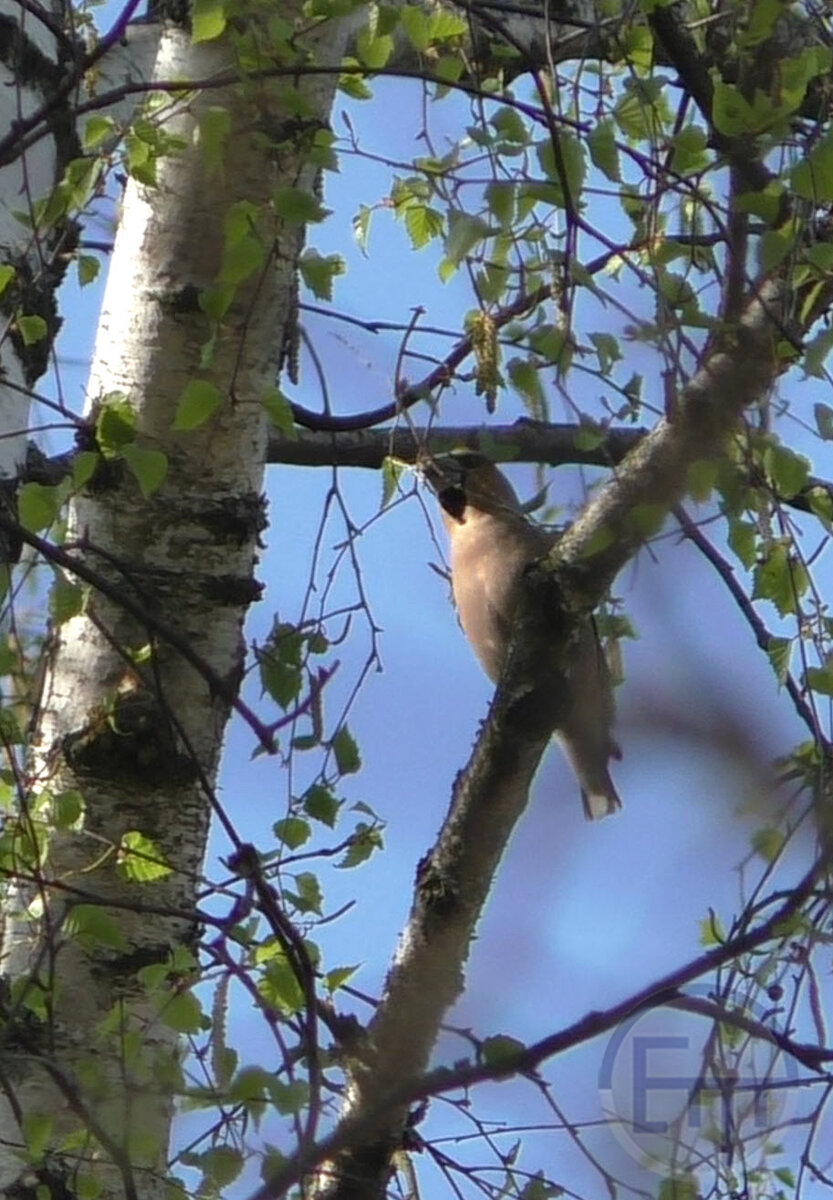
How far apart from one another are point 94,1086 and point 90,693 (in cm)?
44

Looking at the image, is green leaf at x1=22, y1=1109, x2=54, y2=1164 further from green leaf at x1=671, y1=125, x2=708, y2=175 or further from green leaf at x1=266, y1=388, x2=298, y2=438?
green leaf at x1=671, y1=125, x2=708, y2=175

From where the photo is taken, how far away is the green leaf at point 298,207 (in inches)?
73.4

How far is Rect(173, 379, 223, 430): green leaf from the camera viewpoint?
1.88 meters

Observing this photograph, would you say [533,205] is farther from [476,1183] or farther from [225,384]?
[476,1183]

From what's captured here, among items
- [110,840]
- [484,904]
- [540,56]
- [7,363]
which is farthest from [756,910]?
[540,56]

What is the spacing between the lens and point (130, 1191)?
156 cm

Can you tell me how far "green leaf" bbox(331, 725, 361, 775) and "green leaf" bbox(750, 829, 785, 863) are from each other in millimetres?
579

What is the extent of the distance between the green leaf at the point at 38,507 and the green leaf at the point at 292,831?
392mm

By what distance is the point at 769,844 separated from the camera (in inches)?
58.4

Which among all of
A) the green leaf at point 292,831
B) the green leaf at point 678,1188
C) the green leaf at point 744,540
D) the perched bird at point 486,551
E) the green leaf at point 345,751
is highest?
the perched bird at point 486,551

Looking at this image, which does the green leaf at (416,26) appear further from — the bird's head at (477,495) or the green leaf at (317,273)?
the bird's head at (477,495)

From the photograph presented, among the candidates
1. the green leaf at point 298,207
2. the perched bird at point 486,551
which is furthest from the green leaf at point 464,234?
the perched bird at point 486,551

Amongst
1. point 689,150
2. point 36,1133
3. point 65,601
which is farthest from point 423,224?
point 36,1133

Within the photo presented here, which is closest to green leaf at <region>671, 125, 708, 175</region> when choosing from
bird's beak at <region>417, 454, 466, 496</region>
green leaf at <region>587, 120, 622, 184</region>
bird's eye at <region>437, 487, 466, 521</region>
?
green leaf at <region>587, 120, 622, 184</region>
